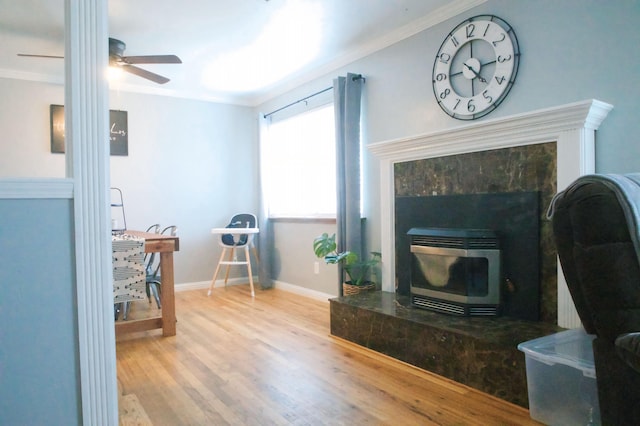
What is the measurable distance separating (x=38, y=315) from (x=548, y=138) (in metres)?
2.44

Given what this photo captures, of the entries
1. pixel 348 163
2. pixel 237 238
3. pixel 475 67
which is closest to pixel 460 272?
pixel 475 67

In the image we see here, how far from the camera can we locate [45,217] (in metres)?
1.28

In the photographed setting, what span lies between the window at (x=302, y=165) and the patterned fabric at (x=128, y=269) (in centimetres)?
194

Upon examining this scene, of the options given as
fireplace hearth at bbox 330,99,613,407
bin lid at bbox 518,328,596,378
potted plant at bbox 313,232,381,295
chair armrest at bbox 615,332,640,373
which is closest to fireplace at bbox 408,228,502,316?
fireplace hearth at bbox 330,99,613,407

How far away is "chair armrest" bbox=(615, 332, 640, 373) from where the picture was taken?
1061mm

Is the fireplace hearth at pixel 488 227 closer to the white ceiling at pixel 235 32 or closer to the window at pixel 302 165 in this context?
the white ceiling at pixel 235 32

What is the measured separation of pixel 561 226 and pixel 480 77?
1.61 meters

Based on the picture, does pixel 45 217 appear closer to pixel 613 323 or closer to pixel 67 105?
pixel 67 105

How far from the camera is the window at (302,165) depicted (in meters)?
4.13

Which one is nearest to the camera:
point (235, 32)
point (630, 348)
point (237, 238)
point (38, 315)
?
point (630, 348)

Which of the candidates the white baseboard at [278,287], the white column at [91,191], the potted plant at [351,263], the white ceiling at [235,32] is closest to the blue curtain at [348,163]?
the potted plant at [351,263]

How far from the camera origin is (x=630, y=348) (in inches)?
42.3

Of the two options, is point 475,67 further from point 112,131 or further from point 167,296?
point 112,131

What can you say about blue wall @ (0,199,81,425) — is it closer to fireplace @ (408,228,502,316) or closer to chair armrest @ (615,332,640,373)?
chair armrest @ (615,332,640,373)
